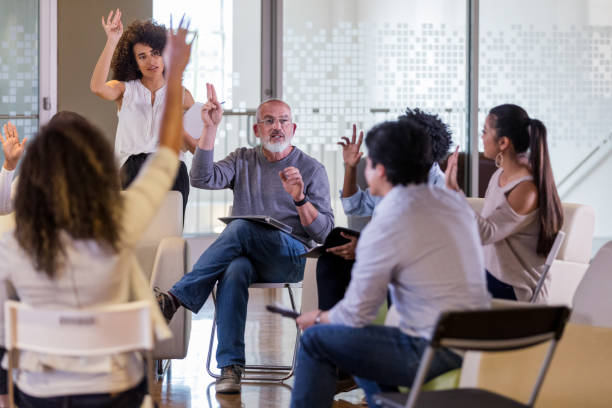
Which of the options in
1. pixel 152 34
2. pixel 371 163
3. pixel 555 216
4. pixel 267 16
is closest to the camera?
pixel 371 163

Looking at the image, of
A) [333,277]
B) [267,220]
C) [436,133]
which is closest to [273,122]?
[267,220]

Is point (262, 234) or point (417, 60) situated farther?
point (417, 60)

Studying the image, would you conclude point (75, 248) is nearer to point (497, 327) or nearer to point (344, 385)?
point (497, 327)

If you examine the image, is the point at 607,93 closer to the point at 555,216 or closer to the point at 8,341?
the point at 555,216

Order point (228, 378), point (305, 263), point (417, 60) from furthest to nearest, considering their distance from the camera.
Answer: point (417, 60) < point (305, 263) < point (228, 378)

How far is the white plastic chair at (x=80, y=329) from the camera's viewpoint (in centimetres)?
175

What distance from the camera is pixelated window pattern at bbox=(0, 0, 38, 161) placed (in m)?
5.89

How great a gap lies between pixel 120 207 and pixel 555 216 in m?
1.76

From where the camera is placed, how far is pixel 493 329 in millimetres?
1854

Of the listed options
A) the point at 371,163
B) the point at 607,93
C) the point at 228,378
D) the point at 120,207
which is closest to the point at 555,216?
the point at 371,163

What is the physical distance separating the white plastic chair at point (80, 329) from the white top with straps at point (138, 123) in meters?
2.71

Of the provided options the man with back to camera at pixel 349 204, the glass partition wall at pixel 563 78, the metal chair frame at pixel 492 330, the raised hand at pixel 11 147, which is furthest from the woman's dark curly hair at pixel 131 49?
the glass partition wall at pixel 563 78

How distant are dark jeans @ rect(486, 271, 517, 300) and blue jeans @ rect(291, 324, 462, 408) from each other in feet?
2.87

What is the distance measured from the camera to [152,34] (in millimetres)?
4590
